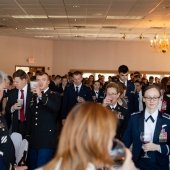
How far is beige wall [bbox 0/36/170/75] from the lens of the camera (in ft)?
64.5

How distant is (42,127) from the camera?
15.3 ft

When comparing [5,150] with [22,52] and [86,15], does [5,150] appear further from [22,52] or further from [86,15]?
[22,52]

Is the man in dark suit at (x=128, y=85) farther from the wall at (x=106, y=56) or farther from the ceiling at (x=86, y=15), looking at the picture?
the wall at (x=106, y=56)

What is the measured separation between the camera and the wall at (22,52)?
58.5ft

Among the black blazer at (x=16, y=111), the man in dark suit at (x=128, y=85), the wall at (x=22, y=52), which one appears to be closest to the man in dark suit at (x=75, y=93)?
the man in dark suit at (x=128, y=85)

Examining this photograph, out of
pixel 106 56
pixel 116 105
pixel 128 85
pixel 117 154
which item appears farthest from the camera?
pixel 106 56

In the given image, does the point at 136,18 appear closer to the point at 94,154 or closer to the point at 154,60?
the point at 154,60

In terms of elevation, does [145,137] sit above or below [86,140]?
below

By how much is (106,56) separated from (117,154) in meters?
18.4

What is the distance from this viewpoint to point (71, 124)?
5.19 ft

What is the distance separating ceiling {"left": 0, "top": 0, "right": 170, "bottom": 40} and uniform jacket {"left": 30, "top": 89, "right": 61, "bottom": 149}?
15.8 ft

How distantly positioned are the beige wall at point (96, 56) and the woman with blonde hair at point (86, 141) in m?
17.8

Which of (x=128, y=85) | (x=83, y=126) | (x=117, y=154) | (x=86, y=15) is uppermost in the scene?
(x=86, y=15)

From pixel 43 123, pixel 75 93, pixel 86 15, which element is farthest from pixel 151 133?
pixel 86 15
